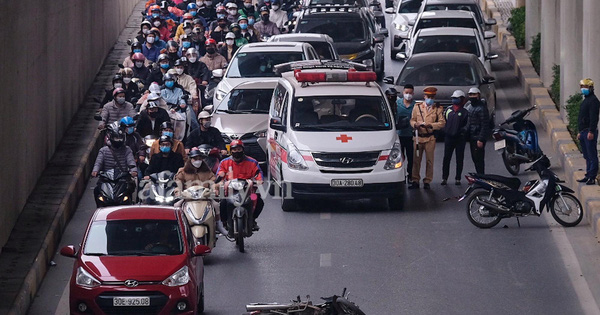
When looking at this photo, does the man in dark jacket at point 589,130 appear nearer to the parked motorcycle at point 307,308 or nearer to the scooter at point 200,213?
the scooter at point 200,213

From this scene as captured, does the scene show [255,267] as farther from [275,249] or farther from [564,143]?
[564,143]

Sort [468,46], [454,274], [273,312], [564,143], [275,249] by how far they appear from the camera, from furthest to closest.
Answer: [468,46] < [564,143] < [275,249] < [454,274] < [273,312]

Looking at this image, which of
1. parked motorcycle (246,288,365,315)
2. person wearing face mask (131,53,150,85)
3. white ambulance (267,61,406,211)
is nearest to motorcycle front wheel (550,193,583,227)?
white ambulance (267,61,406,211)

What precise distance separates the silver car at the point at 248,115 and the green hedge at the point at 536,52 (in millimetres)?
10875

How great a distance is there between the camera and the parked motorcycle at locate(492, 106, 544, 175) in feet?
80.9

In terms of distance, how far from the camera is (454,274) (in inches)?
711

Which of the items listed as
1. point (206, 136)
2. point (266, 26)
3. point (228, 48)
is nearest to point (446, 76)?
point (206, 136)

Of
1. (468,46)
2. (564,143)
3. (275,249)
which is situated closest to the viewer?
(275,249)

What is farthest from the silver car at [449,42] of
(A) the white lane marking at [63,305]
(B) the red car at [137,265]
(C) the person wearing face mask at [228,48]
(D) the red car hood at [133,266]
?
(D) the red car hood at [133,266]

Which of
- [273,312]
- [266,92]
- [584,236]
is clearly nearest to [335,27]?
[266,92]

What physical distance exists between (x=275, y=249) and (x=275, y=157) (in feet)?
11.4

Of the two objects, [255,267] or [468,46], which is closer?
[255,267]

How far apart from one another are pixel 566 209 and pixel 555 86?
10.9m

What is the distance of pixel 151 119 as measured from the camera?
24.9 metres
